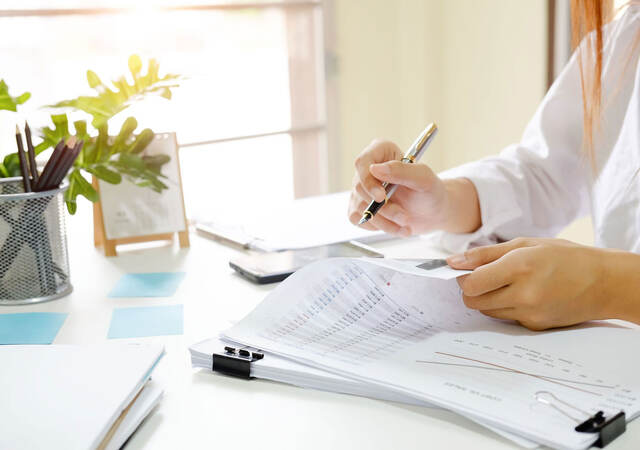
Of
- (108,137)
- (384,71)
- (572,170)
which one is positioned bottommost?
(572,170)

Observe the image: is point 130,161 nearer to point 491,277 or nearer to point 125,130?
point 125,130

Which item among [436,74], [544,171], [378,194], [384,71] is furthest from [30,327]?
[436,74]

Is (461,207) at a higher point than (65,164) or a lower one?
lower

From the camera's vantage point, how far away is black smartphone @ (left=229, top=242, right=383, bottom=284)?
3.04 ft

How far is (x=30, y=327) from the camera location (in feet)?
2.58

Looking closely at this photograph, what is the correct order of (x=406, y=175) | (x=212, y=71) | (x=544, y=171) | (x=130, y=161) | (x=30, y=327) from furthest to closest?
(x=212, y=71) < (x=544, y=171) < (x=130, y=161) < (x=406, y=175) < (x=30, y=327)

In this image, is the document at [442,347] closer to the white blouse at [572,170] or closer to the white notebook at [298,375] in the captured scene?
the white notebook at [298,375]

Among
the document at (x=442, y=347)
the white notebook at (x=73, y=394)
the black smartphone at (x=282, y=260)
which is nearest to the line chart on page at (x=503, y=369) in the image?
the document at (x=442, y=347)

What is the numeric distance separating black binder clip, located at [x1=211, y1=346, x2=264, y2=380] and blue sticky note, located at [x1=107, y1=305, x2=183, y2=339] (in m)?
0.13

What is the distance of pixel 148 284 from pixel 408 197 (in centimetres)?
38

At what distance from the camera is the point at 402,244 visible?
111 cm

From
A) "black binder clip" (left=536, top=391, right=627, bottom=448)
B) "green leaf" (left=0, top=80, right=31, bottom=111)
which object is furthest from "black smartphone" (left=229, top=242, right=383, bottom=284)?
"black binder clip" (left=536, top=391, right=627, bottom=448)

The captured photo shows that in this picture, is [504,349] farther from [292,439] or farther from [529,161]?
[529,161]

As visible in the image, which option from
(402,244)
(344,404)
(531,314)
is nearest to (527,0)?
(402,244)
